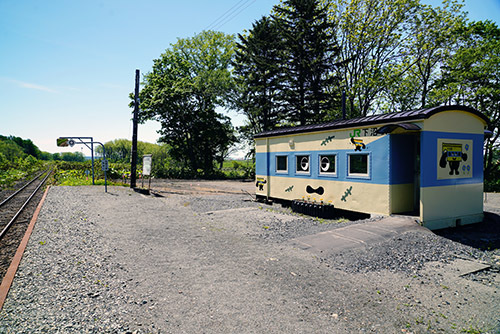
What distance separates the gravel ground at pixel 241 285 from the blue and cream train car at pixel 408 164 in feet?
4.48

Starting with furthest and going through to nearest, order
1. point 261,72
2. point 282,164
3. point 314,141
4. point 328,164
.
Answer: point 261,72 → point 282,164 → point 314,141 → point 328,164

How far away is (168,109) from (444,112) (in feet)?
109

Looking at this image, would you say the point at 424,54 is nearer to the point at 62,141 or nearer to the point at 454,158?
the point at 454,158

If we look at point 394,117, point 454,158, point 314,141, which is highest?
point 394,117

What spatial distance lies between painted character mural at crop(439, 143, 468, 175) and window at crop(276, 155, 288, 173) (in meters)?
6.48

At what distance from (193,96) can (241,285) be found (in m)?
36.5

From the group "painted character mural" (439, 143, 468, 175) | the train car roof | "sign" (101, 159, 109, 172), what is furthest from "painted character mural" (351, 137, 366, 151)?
"sign" (101, 159, 109, 172)

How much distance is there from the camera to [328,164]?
11.4 metres

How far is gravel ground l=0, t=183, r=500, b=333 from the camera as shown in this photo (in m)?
3.88

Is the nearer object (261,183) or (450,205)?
(450,205)

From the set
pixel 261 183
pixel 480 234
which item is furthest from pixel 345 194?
pixel 261 183

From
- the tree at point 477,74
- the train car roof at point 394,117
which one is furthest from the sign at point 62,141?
the tree at point 477,74

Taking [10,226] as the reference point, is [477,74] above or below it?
above

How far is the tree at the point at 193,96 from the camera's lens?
36.4 meters
